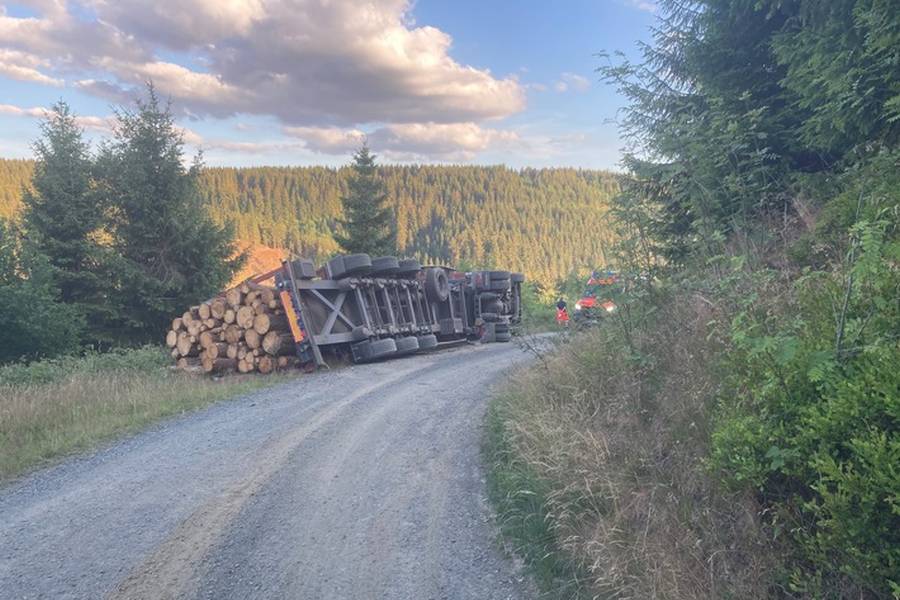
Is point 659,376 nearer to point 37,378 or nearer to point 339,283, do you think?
point 339,283

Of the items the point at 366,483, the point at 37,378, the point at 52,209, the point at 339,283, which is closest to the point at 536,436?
the point at 366,483

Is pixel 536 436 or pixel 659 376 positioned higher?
pixel 659 376

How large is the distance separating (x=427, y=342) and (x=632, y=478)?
11.7 meters

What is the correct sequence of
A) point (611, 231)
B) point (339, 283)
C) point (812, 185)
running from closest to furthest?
point (812, 185) → point (611, 231) → point (339, 283)

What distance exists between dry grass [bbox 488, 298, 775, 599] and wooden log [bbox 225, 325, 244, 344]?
805 cm

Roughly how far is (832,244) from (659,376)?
6.13 feet

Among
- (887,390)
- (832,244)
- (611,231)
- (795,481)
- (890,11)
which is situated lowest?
(795,481)

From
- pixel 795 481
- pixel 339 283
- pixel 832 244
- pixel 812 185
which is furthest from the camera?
pixel 339 283

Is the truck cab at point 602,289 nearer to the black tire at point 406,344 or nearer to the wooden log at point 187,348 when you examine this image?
the black tire at point 406,344

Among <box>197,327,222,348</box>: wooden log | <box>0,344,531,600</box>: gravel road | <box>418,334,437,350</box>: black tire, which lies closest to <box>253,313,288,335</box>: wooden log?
<box>197,327,222,348</box>: wooden log

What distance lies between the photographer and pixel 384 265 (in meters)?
14.8

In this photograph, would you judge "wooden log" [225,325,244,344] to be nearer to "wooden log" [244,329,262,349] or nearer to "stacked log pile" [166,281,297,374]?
"stacked log pile" [166,281,297,374]

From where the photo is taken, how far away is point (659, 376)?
197 inches

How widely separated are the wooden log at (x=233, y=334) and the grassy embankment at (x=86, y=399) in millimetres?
966
